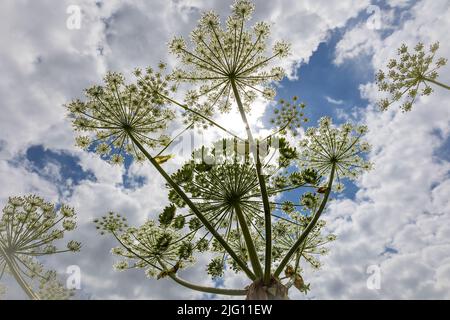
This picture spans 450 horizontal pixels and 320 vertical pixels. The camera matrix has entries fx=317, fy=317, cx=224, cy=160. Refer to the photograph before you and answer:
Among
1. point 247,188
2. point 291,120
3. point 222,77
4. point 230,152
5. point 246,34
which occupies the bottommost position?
point 247,188

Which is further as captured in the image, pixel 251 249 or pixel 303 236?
pixel 251 249

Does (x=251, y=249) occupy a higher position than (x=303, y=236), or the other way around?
(x=303, y=236)

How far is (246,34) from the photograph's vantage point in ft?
40.8

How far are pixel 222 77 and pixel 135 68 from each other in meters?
3.48

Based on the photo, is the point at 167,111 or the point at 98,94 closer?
the point at 98,94
